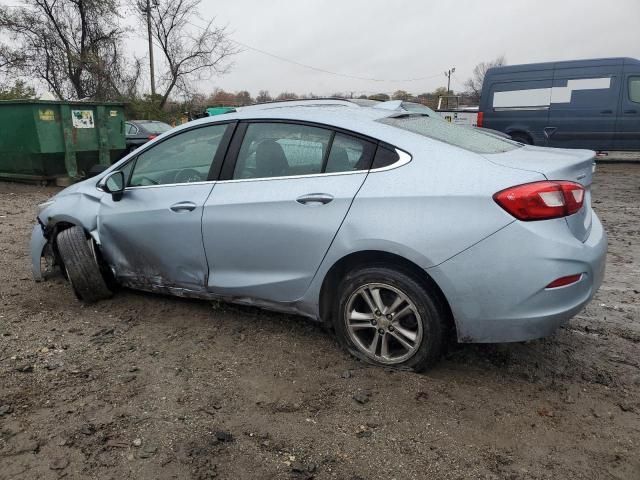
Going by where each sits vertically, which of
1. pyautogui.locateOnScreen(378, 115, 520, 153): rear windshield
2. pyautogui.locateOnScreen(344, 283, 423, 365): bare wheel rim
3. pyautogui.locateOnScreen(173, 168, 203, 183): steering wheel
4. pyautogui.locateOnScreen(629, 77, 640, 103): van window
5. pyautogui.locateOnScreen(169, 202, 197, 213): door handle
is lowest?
pyautogui.locateOnScreen(344, 283, 423, 365): bare wheel rim

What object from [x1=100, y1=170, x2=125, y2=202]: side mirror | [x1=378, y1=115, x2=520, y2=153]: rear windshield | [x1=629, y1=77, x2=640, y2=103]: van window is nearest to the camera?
[x1=378, y1=115, x2=520, y2=153]: rear windshield

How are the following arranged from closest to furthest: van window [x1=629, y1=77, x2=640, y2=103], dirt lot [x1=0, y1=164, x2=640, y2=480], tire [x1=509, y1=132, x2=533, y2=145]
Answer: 1. dirt lot [x1=0, y1=164, x2=640, y2=480]
2. van window [x1=629, y1=77, x2=640, y2=103]
3. tire [x1=509, y1=132, x2=533, y2=145]

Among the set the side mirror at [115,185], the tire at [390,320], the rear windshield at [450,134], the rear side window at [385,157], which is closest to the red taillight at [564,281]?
the tire at [390,320]

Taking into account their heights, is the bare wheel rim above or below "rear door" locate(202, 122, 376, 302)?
below

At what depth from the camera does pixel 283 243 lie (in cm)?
305

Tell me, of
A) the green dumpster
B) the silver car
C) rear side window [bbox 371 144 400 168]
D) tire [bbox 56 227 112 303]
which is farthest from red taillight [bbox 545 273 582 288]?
the green dumpster

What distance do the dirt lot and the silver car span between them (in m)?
0.26

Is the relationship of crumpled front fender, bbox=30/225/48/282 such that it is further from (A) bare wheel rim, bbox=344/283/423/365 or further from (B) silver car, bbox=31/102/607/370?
(A) bare wheel rim, bbox=344/283/423/365

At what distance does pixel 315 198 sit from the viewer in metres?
2.93

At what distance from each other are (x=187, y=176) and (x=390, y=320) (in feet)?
5.71

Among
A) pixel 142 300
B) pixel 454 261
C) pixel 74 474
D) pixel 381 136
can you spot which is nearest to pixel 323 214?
pixel 381 136

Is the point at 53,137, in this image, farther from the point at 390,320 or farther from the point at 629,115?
the point at 629,115

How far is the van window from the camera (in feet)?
39.7

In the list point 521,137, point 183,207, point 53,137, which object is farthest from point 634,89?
point 53,137
